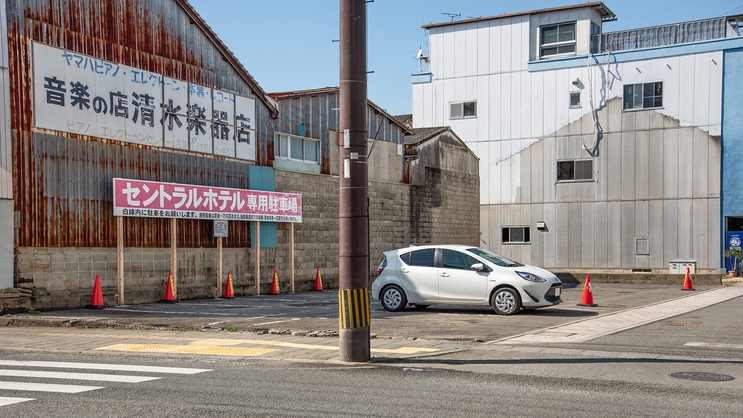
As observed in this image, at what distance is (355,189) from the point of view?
1054 cm

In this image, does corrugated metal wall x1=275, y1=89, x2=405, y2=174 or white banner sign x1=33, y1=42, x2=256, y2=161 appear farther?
corrugated metal wall x1=275, y1=89, x2=405, y2=174

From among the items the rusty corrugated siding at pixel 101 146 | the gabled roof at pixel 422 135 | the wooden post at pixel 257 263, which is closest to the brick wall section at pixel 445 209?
the gabled roof at pixel 422 135

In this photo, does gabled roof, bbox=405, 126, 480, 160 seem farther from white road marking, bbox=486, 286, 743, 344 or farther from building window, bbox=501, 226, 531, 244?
white road marking, bbox=486, 286, 743, 344

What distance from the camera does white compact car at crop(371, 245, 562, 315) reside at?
16.9 metres

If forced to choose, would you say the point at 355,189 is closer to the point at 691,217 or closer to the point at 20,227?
the point at 20,227

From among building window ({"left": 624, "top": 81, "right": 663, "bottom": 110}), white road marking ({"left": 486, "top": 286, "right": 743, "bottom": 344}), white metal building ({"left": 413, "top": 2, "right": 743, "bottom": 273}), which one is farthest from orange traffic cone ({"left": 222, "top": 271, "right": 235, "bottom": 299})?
building window ({"left": 624, "top": 81, "right": 663, "bottom": 110})

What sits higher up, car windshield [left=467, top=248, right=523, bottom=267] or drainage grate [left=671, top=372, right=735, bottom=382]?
car windshield [left=467, top=248, right=523, bottom=267]

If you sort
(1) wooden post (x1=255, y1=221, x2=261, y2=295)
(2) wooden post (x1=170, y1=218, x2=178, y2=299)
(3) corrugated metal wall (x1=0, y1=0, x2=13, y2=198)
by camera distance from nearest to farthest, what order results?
(3) corrugated metal wall (x1=0, y1=0, x2=13, y2=198)
(2) wooden post (x1=170, y1=218, x2=178, y2=299)
(1) wooden post (x1=255, y1=221, x2=261, y2=295)

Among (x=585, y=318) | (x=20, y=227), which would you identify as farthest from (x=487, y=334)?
(x=20, y=227)

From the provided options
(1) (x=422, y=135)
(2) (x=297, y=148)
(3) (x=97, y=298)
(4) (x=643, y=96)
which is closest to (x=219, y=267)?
(3) (x=97, y=298)

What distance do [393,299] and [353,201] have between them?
812cm

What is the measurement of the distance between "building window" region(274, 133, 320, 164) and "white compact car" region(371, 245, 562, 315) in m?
8.84

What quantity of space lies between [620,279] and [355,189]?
24784mm

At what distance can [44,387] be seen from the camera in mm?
8508
